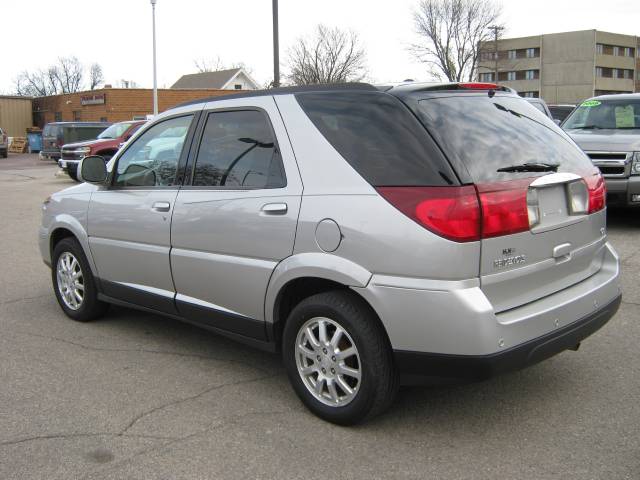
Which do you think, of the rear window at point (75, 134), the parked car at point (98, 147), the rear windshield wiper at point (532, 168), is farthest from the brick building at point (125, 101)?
the rear windshield wiper at point (532, 168)

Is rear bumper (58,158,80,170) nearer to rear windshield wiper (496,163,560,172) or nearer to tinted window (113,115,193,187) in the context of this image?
tinted window (113,115,193,187)

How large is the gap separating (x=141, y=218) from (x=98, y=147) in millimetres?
15951

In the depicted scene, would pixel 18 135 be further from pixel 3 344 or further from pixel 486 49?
pixel 3 344

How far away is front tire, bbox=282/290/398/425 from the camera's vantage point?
3.16 meters

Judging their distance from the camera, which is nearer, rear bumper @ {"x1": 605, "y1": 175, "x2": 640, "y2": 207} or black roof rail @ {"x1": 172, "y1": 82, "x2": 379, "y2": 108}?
black roof rail @ {"x1": 172, "y1": 82, "x2": 379, "y2": 108}

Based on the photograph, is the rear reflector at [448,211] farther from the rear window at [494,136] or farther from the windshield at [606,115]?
the windshield at [606,115]

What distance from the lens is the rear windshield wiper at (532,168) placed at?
316 centimetres

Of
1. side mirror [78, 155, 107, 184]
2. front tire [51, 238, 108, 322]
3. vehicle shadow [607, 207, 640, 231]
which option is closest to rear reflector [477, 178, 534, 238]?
side mirror [78, 155, 107, 184]

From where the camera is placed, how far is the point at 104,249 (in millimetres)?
4867

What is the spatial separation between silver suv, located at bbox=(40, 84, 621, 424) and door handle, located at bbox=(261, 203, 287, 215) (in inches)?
0.5

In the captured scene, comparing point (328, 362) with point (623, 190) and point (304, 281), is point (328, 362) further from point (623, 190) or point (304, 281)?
point (623, 190)

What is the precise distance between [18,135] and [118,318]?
5409 centimetres

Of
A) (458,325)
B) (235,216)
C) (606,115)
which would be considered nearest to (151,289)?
(235,216)

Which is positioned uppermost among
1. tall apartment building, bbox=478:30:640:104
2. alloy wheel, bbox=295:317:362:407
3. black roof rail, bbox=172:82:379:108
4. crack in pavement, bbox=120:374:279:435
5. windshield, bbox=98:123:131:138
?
tall apartment building, bbox=478:30:640:104
